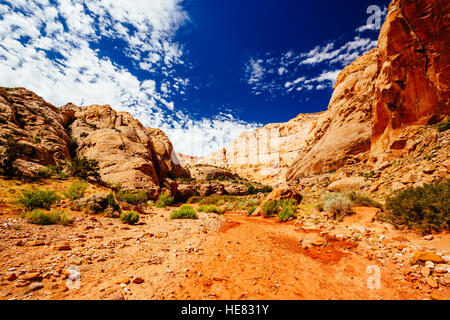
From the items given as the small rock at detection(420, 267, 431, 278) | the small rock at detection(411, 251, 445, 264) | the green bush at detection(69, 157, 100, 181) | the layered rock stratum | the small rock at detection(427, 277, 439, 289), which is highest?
the layered rock stratum

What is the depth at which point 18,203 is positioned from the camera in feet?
21.1

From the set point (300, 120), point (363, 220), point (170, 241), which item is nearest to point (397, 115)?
point (363, 220)

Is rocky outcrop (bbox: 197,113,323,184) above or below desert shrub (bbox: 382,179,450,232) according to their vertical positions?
above

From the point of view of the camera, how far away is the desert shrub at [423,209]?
4227 mm

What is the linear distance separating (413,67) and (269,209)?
15260 mm

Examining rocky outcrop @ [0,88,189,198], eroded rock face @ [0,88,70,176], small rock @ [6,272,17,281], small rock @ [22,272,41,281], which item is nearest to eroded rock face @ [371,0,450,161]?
small rock @ [22,272,41,281]

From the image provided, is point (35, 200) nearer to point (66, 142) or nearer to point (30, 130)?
point (30, 130)

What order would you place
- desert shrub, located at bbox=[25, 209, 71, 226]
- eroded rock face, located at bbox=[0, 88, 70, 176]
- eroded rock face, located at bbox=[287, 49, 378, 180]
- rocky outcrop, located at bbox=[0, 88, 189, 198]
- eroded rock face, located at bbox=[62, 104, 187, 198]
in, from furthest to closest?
1. eroded rock face, located at bbox=[287, 49, 378, 180]
2. eroded rock face, located at bbox=[62, 104, 187, 198]
3. rocky outcrop, located at bbox=[0, 88, 189, 198]
4. eroded rock face, located at bbox=[0, 88, 70, 176]
5. desert shrub, located at bbox=[25, 209, 71, 226]

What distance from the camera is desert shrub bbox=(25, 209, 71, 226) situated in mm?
5125

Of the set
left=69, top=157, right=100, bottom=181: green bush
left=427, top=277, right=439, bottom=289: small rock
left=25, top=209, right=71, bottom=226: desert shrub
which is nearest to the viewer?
left=427, top=277, right=439, bottom=289: small rock

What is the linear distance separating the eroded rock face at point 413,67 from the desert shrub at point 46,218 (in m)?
19.3

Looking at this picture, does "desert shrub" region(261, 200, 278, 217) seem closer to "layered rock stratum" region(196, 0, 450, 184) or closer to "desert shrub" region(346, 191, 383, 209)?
"desert shrub" region(346, 191, 383, 209)

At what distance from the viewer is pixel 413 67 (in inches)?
505

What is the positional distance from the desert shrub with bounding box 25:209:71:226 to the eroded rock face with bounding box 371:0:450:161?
19299 millimetres
